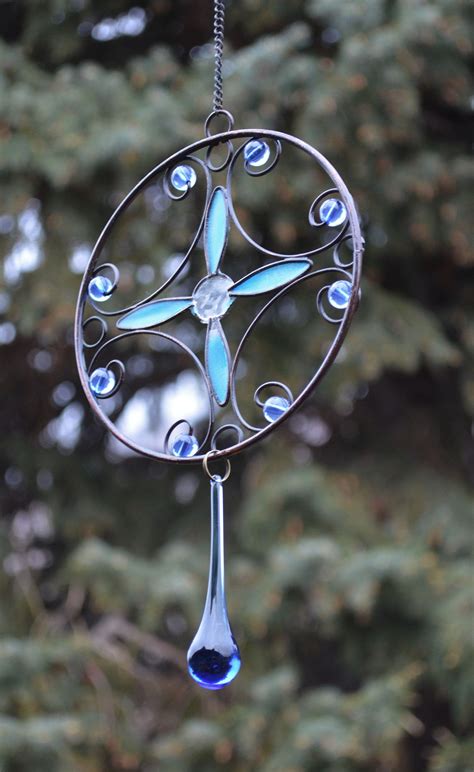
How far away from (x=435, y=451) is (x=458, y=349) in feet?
1.28

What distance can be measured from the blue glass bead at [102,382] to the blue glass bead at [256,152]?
34 cm

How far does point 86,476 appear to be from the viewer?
3.34 metres

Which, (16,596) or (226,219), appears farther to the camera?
(16,596)

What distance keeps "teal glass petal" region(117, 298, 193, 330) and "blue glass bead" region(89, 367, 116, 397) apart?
3.5 inches

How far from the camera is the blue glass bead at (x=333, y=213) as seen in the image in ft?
4.16

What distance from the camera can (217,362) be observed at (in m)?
1.32

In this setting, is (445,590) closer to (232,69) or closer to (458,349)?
(458,349)

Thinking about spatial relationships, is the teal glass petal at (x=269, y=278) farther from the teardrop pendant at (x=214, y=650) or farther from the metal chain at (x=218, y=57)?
the teardrop pendant at (x=214, y=650)

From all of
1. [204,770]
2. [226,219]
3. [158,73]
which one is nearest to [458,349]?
[158,73]

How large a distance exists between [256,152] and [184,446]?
400 mm

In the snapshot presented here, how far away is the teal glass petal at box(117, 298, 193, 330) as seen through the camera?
1.36 metres

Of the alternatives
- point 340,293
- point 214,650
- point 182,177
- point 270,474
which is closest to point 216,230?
point 182,177

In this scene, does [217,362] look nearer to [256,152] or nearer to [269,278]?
[269,278]

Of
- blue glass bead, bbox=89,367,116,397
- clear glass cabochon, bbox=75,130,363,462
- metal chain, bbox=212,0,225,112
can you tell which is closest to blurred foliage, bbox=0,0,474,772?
clear glass cabochon, bbox=75,130,363,462
